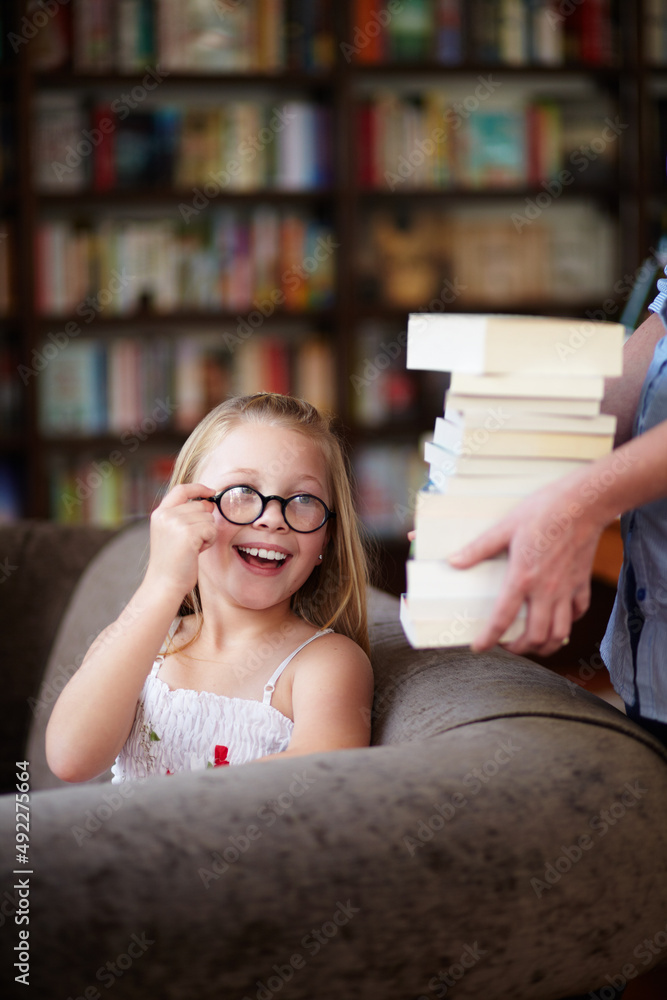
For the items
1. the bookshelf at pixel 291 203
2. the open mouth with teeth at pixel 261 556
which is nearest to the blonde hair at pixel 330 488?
the open mouth with teeth at pixel 261 556

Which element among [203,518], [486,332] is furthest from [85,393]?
[486,332]

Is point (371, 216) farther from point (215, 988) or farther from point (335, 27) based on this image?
point (215, 988)

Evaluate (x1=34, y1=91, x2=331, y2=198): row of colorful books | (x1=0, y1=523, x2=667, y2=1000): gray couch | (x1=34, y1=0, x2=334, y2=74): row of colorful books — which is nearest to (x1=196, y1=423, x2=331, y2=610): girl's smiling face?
(x1=0, y1=523, x2=667, y2=1000): gray couch

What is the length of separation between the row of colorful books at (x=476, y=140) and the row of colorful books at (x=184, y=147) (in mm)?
199

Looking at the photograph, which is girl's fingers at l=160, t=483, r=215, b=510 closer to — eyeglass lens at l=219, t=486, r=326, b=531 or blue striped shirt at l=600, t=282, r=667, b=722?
eyeglass lens at l=219, t=486, r=326, b=531

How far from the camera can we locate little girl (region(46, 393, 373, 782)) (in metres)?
1.02

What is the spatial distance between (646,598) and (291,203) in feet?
8.55

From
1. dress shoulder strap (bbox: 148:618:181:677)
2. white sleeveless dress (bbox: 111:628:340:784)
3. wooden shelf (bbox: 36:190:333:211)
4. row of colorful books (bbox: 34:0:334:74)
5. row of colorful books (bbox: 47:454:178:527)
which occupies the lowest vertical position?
row of colorful books (bbox: 47:454:178:527)

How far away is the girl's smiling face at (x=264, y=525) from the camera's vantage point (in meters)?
1.13

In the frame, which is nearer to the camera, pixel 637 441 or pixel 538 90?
pixel 637 441

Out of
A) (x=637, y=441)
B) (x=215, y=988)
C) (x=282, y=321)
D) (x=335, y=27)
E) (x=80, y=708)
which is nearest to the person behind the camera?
(x=215, y=988)

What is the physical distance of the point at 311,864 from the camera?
693 mm

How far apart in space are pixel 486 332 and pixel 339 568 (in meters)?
0.57

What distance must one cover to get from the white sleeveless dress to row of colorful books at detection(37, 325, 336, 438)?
85.5 inches
